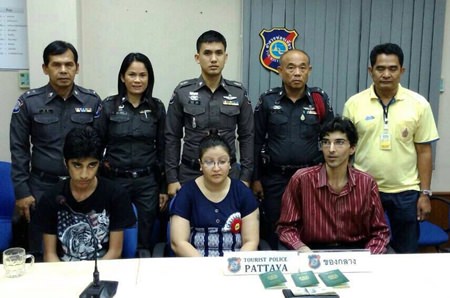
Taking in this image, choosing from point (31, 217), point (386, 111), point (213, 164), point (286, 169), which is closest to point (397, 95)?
point (386, 111)

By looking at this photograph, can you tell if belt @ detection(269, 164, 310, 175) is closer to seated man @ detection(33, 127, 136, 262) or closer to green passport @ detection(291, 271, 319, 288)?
seated man @ detection(33, 127, 136, 262)

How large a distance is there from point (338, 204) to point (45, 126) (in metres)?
1.67

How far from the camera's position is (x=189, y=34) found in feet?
11.8

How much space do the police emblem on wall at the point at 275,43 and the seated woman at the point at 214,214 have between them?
4.78ft

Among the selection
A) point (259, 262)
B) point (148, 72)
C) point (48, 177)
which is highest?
point (148, 72)

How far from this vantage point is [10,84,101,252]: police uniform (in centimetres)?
271

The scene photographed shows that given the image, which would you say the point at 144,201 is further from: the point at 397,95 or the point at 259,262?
the point at 397,95

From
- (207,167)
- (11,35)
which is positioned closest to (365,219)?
(207,167)

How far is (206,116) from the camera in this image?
286 cm

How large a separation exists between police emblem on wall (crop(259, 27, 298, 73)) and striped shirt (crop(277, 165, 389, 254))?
1.43 m

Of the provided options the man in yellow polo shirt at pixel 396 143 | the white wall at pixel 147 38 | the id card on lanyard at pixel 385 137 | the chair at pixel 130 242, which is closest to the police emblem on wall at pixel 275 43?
the white wall at pixel 147 38

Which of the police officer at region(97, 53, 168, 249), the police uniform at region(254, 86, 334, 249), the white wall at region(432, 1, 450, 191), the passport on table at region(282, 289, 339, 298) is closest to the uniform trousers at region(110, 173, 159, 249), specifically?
the police officer at region(97, 53, 168, 249)

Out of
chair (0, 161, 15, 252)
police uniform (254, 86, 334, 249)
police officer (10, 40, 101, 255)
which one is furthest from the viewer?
chair (0, 161, 15, 252)

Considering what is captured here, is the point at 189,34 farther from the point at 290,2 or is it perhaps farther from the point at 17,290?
the point at 17,290
